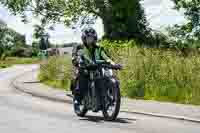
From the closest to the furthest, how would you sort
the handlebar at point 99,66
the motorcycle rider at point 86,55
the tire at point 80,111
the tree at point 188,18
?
the handlebar at point 99,66 < the motorcycle rider at point 86,55 < the tire at point 80,111 < the tree at point 188,18

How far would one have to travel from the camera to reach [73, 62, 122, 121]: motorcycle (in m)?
13.6

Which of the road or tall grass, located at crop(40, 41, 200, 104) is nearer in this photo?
the road

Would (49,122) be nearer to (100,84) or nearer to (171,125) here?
(100,84)

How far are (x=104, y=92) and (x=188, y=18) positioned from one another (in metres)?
37.0

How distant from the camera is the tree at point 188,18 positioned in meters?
49.2

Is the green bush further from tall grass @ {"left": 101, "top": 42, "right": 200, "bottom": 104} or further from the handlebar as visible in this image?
the handlebar

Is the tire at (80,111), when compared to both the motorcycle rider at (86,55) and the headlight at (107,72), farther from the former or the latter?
the headlight at (107,72)

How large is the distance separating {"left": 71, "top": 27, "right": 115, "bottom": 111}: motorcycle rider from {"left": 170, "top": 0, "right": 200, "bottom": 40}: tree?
34.3 meters

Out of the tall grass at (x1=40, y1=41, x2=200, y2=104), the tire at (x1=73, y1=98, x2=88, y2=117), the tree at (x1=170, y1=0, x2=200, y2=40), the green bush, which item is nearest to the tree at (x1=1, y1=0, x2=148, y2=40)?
the tree at (x1=170, y1=0, x2=200, y2=40)

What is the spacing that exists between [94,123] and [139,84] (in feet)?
22.9

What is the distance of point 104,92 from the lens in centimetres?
1397

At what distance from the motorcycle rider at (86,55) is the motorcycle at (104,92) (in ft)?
0.37

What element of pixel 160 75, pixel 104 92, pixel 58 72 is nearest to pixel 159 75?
pixel 160 75

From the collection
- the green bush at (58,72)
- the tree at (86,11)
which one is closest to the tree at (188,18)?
the tree at (86,11)
